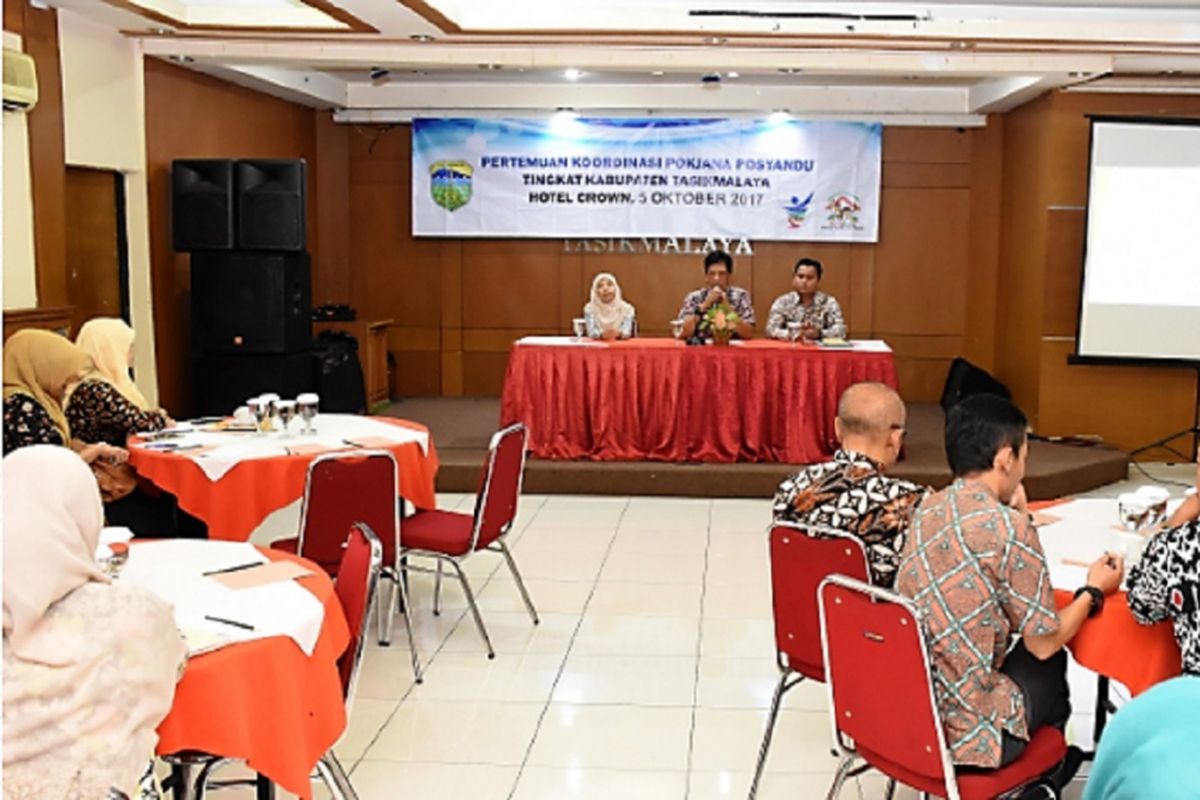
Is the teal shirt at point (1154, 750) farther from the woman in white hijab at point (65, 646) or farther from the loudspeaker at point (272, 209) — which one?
the loudspeaker at point (272, 209)

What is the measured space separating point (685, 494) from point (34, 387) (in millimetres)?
4026

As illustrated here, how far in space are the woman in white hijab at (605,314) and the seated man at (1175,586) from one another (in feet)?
18.2

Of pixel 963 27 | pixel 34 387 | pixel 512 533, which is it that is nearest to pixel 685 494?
pixel 512 533

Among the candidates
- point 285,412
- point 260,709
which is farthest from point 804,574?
point 285,412

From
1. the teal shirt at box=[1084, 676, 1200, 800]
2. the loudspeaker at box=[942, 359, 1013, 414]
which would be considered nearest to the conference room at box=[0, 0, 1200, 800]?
the teal shirt at box=[1084, 676, 1200, 800]

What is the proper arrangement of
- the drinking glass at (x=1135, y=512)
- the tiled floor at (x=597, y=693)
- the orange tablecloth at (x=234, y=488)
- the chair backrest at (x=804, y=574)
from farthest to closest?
1. the orange tablecloth at (x=234, y=488)
2. the tiled floor at (x=597, y=693)
3. the drinking glass at (x=1135, y=512)
4. the chair backrest at (x=804, y=574)

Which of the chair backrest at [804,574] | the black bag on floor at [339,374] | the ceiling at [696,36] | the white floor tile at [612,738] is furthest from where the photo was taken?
the black bag on floor at [339,374]

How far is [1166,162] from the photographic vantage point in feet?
27.8

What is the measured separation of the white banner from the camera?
411 inches

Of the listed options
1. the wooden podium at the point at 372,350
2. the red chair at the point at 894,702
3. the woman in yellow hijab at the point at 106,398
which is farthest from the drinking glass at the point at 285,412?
the wooden podium at the point at 372,350

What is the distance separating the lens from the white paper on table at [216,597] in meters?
2.66

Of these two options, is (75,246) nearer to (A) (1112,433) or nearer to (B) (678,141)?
(B) (678,141)

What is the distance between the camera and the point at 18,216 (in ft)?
21.2

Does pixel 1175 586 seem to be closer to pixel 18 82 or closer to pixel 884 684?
pixel 884 684
